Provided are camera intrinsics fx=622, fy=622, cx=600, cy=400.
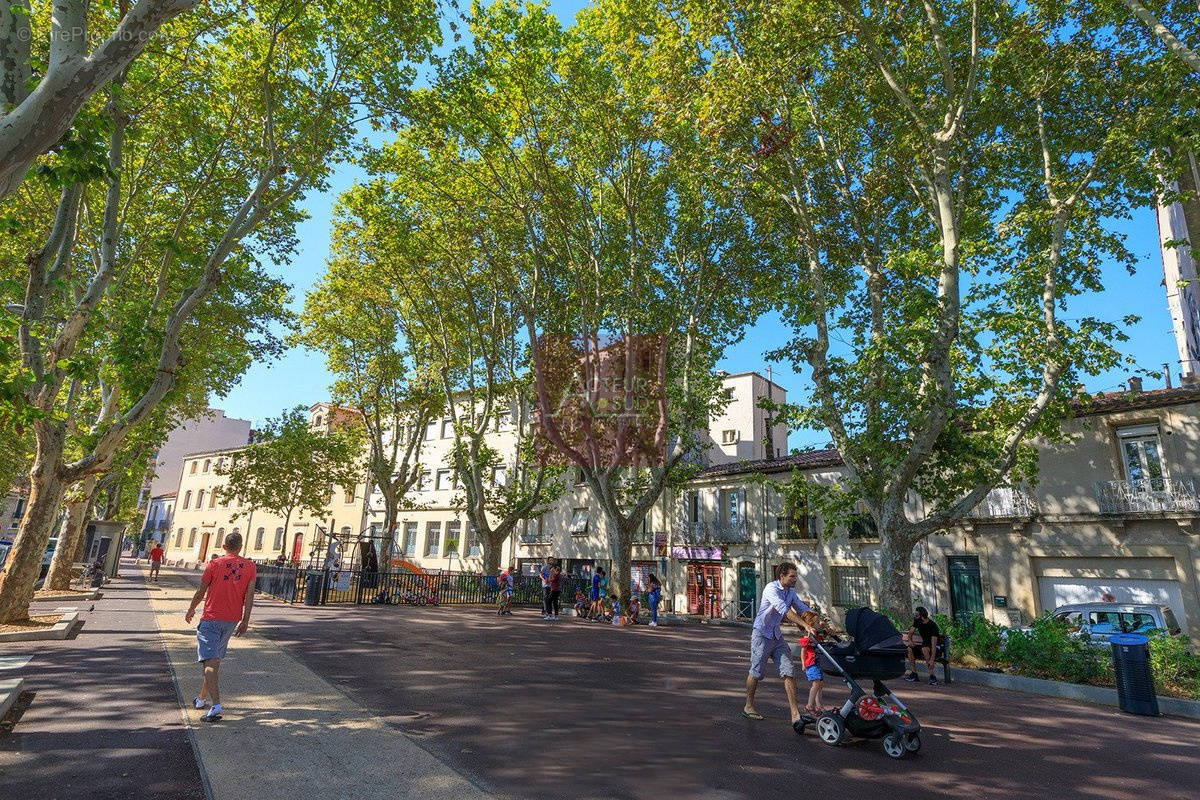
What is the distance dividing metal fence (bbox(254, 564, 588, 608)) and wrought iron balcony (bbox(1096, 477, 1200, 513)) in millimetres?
17227

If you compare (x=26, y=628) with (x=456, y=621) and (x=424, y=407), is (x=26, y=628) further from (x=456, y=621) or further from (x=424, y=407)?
(x=424, y=407)

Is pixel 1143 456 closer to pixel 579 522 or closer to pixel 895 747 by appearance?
pixel 895 747

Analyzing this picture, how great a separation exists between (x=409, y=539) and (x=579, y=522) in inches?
545

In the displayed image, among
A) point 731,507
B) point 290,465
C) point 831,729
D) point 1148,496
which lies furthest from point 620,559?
point 290,465

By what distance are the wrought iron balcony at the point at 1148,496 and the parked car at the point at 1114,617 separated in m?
3.73

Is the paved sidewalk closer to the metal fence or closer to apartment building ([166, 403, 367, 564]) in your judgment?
the metal fence

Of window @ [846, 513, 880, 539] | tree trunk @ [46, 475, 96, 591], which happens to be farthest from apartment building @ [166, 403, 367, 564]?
window @ [846, 513, 880, 539]

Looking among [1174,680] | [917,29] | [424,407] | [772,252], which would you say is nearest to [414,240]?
[424,407]

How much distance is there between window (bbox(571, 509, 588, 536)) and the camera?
3481 cm

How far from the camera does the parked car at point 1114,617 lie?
14023mm

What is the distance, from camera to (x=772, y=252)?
20.6m

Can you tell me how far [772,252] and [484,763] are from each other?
61.4 feet

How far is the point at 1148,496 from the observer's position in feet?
59.4

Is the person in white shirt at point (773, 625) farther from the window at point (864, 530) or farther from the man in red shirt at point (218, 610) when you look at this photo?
the window at point (864, 530)
